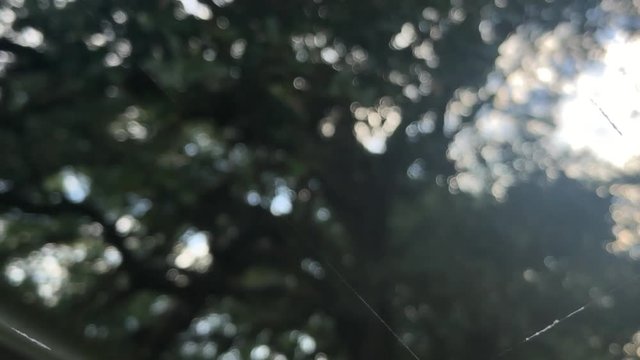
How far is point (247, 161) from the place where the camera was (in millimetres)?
3508

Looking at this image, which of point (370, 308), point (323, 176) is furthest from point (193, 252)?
point (370, 308)

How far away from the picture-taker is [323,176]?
11.7ft

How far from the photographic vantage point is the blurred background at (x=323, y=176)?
3.13 m

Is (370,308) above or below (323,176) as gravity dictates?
below

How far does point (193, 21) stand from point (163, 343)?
1.47 m

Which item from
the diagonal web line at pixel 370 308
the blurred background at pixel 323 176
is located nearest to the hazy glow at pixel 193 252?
the blurred background at pixel 323 176

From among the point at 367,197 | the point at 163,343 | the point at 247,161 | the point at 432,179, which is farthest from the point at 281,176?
the point at 163,343

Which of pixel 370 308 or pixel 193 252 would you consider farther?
pixel 193 252

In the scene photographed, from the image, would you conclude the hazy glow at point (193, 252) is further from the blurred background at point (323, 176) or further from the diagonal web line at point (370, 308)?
the diagonal web line at point (370, 308)

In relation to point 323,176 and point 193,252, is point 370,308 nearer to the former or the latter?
point 323,176

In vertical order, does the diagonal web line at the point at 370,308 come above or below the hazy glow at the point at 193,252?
above

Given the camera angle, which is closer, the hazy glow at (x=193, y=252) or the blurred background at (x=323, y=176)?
the blurred background at (x=323, y=176)

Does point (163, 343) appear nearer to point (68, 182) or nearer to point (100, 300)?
point (100, 300)

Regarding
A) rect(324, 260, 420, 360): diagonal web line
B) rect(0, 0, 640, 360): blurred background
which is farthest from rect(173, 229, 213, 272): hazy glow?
rect(324, 260, 420, 360): diagonal web line
